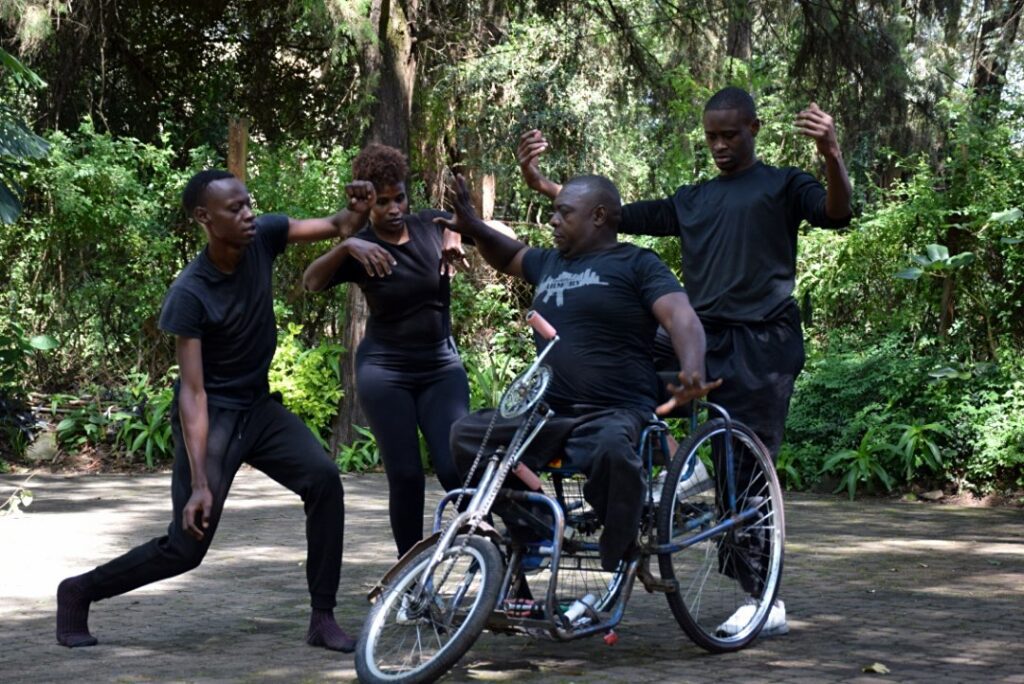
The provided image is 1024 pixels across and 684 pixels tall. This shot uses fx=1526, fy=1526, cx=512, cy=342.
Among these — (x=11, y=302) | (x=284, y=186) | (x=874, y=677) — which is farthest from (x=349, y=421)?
(x=874, y=677)

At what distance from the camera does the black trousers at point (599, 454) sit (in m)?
5.35

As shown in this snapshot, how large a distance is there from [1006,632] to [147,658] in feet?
11.4

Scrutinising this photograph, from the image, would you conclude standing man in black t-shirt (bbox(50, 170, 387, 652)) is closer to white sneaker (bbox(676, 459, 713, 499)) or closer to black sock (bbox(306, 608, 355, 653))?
black sock (bbox(306, 608, 355, 653))

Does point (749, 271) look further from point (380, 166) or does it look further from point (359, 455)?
point (359, 455)

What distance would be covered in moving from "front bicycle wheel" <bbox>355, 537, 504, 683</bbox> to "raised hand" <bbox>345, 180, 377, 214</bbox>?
1583mm

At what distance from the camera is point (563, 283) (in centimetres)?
589

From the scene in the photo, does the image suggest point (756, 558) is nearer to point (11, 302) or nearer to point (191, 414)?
point (191, 414)

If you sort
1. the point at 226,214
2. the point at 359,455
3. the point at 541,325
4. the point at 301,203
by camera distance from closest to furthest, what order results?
1. the point at 541,325
2. the point at 226,214
3. the point at 359,455
4. the point at 301,203

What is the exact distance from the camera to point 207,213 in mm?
5996

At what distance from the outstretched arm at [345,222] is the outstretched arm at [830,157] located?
5.76 ft

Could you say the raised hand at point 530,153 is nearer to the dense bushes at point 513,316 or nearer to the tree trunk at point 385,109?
the dense bushes at point 513,316

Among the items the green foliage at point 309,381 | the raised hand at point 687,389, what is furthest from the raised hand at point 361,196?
the green foliage at point 309,381

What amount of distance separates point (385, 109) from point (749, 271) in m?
7.93

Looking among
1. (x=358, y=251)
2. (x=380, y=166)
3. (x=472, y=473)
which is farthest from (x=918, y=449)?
(x=472, y=473)
